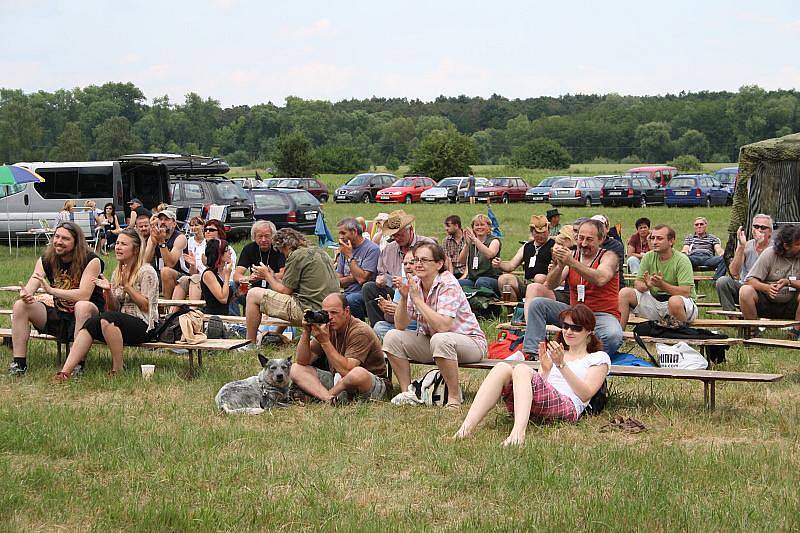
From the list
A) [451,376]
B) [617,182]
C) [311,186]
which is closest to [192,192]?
[451,376]

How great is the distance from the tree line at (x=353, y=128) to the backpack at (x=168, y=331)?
67.2 meters

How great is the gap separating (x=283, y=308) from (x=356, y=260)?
5.37 feet

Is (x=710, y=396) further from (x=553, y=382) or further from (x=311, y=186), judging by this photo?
(x=311, y=186)

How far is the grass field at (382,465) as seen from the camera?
4.61 metres

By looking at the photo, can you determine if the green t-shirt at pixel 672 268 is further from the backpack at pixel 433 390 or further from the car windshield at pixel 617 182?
the car windshield at pixel 617 182

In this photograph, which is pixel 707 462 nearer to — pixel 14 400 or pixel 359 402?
pixel 359 402

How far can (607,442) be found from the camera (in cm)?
596

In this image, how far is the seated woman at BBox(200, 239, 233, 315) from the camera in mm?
10367

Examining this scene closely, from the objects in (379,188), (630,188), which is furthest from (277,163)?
(630,188)

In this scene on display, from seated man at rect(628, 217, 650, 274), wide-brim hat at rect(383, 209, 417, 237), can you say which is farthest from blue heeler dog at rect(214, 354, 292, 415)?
seated man at rect(628, 217, 650, 274)

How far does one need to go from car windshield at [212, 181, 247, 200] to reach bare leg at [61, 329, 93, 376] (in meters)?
14.7

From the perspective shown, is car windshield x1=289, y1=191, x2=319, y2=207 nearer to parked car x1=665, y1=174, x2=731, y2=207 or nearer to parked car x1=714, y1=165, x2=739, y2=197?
parked car x1=665, y1=174, x2=731, y2=207

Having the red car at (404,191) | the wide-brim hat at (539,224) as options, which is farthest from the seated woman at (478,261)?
the red car at (404,191)

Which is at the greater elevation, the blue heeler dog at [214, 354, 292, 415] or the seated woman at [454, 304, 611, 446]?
the seated woman at [454, 304, 611, 446]
